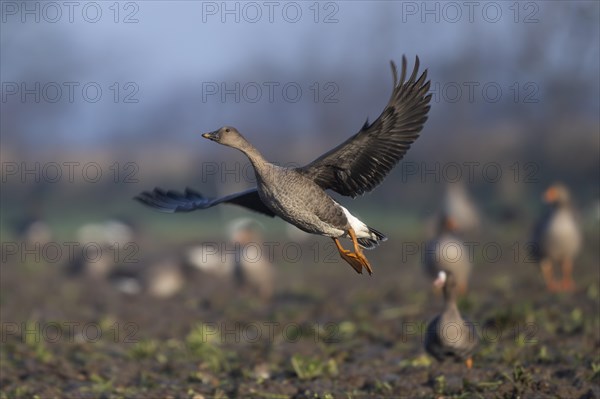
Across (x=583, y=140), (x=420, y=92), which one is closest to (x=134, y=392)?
(x=420, y=92)

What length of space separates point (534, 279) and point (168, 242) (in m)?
13.8

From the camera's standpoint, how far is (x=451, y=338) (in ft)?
24.6

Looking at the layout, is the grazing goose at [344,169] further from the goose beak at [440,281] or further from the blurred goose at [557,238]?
the blurred goose at [557,238]

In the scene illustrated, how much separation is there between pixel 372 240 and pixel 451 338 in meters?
1.40

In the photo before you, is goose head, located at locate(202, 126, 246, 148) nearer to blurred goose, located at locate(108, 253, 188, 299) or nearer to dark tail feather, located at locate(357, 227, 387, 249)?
dark tail feather, located at locate(357, 227, 387, 249)

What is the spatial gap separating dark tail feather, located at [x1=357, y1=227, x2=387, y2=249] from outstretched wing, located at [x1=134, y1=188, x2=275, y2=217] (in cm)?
77

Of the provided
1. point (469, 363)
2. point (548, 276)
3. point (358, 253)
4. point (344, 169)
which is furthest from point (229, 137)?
point (548, 276)

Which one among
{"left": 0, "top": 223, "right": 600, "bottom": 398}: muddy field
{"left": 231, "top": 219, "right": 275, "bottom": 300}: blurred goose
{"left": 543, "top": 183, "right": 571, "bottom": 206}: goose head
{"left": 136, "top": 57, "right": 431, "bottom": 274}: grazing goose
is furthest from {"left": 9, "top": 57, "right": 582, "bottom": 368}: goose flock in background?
{"left": 231, "top": 219, "right": 275, "bottom": 300}: blurred goose

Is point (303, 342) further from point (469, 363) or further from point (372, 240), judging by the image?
point (372, 240)

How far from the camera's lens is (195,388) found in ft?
24.1

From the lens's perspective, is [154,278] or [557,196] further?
[154,278]

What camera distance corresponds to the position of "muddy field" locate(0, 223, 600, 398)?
23.6 ft

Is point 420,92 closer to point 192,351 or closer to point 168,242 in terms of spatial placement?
point 192,351

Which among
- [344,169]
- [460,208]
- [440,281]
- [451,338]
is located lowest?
[460,208]
